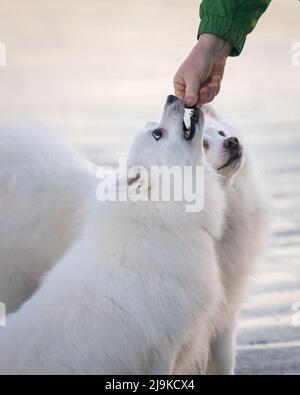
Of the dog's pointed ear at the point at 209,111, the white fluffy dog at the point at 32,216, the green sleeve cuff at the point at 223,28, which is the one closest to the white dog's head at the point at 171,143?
the green sleeve cuff at the point at 223,28

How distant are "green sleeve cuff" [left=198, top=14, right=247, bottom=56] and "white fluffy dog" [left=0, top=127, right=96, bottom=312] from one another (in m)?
1.01

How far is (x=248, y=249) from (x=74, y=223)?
0.95 meters

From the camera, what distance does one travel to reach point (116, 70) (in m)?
11.0

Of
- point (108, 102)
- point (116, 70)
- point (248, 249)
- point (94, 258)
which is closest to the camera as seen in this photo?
point (94, 258)

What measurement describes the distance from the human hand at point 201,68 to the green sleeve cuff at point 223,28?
29 mm

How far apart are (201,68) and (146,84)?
578 centimetres

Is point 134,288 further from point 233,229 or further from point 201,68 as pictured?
point 201,68

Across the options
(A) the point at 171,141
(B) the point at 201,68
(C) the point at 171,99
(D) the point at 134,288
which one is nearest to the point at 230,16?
(B) the point at 201,68

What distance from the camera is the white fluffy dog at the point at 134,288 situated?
13.6 feet

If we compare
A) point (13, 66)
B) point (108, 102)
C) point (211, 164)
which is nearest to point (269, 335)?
point (211, 164)

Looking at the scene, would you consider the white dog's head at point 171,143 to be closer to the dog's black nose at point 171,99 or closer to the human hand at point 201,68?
the dog's black nose at point 171,99

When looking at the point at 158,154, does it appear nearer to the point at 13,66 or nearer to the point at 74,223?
the point at 74,223

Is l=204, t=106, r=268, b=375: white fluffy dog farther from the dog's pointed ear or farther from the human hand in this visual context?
the human hand
